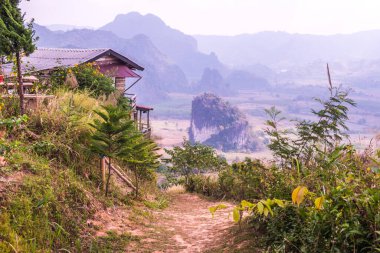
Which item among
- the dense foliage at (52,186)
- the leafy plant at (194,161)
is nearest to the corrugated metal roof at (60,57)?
the leafy plant at (194,161)

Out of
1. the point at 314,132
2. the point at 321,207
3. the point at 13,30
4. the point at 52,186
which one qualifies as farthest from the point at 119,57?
the point at 321,207

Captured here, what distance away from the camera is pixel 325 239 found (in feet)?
10.4

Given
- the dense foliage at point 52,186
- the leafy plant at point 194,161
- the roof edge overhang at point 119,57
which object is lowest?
the leafy plant at point 194,161

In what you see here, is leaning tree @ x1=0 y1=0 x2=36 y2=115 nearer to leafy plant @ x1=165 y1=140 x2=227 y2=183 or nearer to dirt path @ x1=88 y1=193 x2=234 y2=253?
dirt path @ x1=88 y1=193 x2=234 y2=253

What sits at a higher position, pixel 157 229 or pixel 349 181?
pixel 349 181

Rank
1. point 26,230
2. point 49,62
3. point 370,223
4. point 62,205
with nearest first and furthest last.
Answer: point 370,223
point 26,230
point 62,205
point 49,62

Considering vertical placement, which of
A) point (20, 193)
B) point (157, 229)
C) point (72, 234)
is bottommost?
point (157, 229)

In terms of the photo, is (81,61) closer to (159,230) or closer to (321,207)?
(159,230)

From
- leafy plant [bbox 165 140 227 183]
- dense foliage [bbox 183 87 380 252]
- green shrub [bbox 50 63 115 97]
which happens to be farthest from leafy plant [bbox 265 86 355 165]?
leafy plant [bbox 165 140 227 183]

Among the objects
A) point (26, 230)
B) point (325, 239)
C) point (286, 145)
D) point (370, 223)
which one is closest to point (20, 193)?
point (26, 230)

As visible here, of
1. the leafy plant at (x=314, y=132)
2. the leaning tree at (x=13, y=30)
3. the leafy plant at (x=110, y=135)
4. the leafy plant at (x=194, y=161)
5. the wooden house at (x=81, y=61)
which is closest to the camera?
the leaning tree at (x=13, y=30)

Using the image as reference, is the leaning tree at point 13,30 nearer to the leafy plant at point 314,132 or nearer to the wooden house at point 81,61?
the leafy plant at point 314,132

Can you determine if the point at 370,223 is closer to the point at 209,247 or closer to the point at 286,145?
the point at 209,247

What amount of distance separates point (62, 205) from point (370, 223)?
13.2 ft
